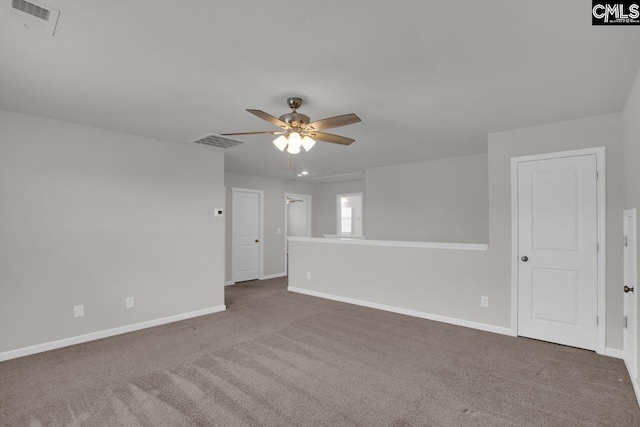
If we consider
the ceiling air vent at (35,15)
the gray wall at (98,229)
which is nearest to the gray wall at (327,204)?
the gray wall at (98,229)

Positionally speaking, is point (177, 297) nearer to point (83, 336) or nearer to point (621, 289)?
point (83, 336)

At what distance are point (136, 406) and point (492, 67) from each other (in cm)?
345

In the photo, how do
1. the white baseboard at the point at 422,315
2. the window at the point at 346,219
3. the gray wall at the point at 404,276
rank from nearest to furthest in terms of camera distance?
the white baseboard at the point at 422,315
the gray wall at the point at 404,276
the window at the point at 346,219

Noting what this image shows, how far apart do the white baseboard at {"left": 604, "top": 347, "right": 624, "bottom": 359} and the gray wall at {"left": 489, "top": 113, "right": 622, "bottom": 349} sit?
45mm

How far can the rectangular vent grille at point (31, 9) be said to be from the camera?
1.60 m

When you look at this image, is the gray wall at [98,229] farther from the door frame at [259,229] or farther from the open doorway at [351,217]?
the open doorway at [351,217]

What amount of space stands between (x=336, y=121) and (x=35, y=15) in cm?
189

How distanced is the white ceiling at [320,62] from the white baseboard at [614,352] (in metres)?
2.29

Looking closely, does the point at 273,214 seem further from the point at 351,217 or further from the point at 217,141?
the point at 217,141

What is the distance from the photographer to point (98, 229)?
3.74m

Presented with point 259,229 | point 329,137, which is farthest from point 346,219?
point 329,137

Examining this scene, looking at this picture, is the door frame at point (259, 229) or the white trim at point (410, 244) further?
the door frame at point (259, 229)

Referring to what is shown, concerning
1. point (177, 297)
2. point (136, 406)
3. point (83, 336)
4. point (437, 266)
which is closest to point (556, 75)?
point (437, 266)

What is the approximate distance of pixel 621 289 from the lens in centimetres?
312
